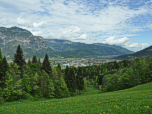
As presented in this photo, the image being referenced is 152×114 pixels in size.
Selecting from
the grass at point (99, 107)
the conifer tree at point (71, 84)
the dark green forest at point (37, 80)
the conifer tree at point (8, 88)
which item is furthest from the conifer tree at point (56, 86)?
the grass at point (99, 107)

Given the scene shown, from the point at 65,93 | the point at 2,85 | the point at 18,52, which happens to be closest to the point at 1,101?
the point at 2,85

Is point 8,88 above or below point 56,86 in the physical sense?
above

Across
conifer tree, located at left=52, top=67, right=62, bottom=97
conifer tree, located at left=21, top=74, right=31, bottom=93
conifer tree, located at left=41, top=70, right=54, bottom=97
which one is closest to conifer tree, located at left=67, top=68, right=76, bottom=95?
conifer tree, located at left=52, top=67, right=62, bottom=97

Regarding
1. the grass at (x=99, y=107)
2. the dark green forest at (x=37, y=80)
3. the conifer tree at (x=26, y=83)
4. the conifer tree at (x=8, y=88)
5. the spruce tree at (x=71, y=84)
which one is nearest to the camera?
the grass at (x=99, y=107)

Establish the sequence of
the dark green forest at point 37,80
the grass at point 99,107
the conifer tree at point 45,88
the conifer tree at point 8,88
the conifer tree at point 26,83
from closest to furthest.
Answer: the grass at point 99,107
the conifer tree at point 8,88
the dark green forest at point 37,80
the conifer tree at point 26,83
the conifer tree at point 45,88

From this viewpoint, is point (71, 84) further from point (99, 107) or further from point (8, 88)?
point (99, 107)

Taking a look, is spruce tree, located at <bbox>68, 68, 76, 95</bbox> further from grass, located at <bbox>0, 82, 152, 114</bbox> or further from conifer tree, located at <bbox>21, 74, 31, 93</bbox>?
grass, located at <bbox>0, 82, 152, 114</bbox>

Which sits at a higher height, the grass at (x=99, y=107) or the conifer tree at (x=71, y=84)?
the grass at (x=99, y=107)

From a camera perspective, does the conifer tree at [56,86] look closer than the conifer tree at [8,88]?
No

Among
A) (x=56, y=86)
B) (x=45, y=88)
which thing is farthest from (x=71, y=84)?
(x=45, y=88)

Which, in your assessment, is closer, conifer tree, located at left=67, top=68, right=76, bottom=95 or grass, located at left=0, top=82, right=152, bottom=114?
grass, located at left=0, top=82, right=152, bottom=114

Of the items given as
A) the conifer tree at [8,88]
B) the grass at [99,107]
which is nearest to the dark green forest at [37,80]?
the conifer tree at [8,88]

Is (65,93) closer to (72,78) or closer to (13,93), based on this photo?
(72,78)

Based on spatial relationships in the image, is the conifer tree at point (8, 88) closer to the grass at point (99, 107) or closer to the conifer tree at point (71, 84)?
the grass at point (99, 107)
